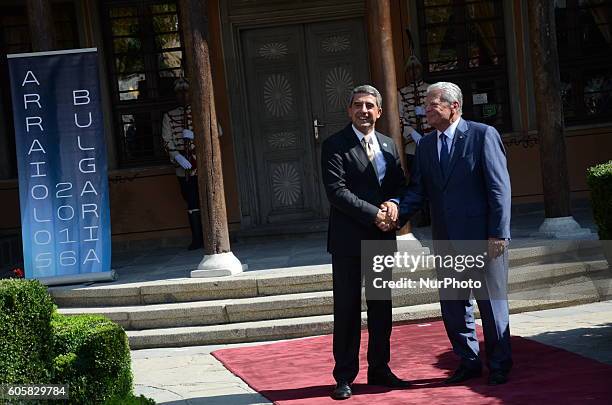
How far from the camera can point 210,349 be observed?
30.4ft

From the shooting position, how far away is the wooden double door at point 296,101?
1341 centimetres

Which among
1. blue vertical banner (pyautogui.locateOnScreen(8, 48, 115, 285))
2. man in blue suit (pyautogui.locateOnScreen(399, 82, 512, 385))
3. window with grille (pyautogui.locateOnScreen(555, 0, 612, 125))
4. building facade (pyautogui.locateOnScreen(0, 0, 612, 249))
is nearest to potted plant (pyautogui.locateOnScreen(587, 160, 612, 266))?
man in blue suit (pyautogui.locateOnScreen(399, 82, 512, 385))

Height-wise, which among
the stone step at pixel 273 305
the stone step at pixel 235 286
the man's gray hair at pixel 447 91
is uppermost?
the man's gray hair at pixel 447 91

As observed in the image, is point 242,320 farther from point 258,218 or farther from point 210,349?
point 258,218

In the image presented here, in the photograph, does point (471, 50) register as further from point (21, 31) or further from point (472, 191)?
point (472, 191)

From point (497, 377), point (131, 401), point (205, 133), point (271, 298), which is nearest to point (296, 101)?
point (205, 133)

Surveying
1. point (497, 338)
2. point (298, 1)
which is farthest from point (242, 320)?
point (298, 1)

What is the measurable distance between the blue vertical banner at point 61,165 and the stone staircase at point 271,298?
35 centimetres

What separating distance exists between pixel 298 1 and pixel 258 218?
2.78 meters

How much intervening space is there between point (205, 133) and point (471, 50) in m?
4.55

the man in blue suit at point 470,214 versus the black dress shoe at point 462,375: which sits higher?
the man in blue suit at point 470,214

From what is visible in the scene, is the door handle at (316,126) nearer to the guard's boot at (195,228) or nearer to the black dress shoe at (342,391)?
the guard's boot at (195,228)

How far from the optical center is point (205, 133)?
34.0ft

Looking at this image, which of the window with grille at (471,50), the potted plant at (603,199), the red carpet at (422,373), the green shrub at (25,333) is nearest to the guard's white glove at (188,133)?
the window with grille at (471,50)
